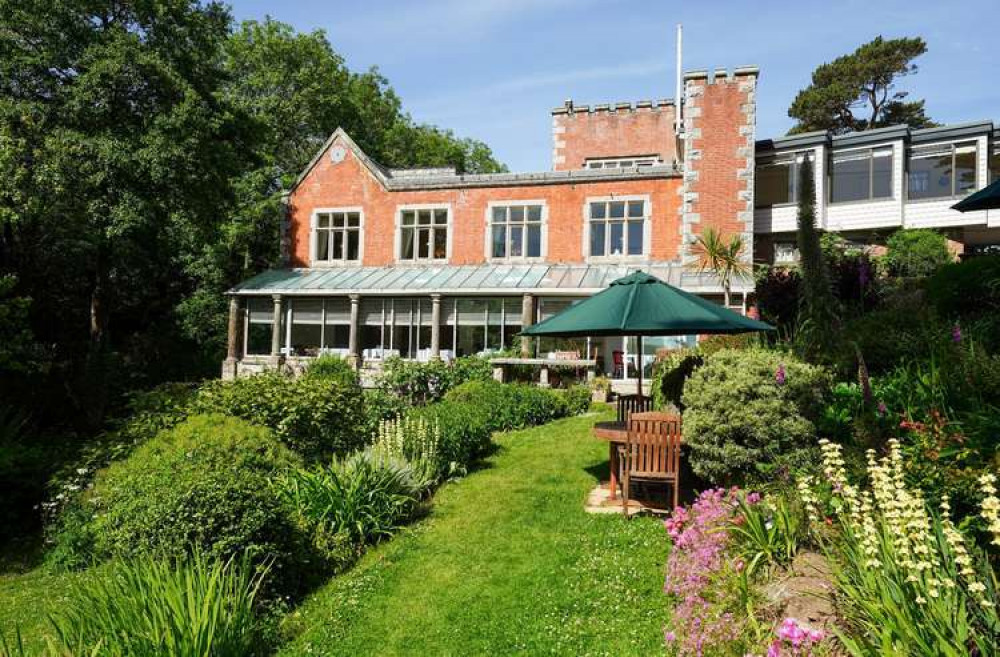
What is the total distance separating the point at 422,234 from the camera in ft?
75.1

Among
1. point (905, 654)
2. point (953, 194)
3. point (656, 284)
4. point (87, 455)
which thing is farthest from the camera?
point (953, 194)

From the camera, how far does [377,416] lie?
1040cm

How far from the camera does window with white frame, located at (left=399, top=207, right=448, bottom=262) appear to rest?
73.8ft

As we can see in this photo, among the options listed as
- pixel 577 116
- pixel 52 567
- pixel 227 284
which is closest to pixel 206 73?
pixel 227 284

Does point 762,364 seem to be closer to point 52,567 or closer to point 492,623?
point 492,623

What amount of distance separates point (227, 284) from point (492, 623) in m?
24.2

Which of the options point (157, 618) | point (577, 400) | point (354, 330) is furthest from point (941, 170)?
point (157, 618)

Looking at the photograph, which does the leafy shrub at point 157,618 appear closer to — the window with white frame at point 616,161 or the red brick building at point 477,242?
the red brick building at point 477,242

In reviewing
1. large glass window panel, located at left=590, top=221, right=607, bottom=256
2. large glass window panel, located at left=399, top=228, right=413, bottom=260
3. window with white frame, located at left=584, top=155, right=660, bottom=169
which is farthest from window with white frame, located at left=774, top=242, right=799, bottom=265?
large glass window panel, located at left=399, top=228, right=413, bottom=260

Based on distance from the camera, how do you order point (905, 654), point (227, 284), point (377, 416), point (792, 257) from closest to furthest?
point (905, 654), point (377, 416), point (792, 257), point (227, 284)

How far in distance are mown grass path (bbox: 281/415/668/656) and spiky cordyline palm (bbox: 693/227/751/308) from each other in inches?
458

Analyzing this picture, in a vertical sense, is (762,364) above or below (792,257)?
below

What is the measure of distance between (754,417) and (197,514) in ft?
16.2

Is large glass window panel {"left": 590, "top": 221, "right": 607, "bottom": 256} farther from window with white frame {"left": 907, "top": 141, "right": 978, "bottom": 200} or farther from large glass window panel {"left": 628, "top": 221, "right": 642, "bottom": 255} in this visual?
window with white frame {"left": 907, "top": 141, "right": 978, "bottom": 200}
